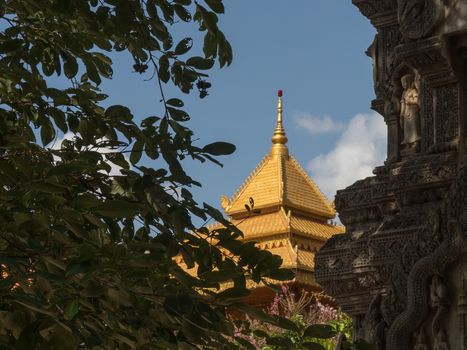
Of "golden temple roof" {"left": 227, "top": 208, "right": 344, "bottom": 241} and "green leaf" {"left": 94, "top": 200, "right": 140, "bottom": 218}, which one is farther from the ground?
"golden temple roof" {"left": 227, "top": 208, "right": 344, "bottom": 241}

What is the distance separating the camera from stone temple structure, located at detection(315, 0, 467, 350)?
22.1 ft

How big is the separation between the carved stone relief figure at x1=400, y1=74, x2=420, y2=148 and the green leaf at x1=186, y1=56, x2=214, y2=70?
3.06m

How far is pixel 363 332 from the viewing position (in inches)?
303

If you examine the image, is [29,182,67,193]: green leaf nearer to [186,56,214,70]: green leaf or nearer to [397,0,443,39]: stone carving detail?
[186,56,214,70]: green leaf

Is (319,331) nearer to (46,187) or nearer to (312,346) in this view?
(312,346)

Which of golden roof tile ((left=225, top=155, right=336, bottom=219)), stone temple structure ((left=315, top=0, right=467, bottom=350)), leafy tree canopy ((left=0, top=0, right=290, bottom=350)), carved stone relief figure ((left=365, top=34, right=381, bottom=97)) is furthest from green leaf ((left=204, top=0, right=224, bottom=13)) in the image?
golden roof tile ((left=225, top=155, right=336, bottom=219))

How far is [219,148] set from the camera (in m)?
4.48

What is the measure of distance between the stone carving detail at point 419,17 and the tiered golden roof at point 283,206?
23.5 meters

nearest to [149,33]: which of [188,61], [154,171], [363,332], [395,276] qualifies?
[188,61]

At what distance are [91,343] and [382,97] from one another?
16.5 feet

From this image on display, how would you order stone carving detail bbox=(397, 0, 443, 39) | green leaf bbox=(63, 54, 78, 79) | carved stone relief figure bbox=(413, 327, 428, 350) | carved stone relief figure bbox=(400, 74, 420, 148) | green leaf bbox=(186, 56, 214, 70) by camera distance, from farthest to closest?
carved stone relief figure bbox=(400, 74, 420, 148), stone carving detail bbox=(397, 0, 443, 39), carved stone relief figure bbox=(413, 327, 428, 350), green leaf bbox=(63, 54, 78, 79), green leaf bbox=(186, 56, 214, 70)

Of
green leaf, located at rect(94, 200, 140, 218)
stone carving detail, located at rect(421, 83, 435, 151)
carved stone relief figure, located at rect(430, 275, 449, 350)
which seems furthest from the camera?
stone carving detail, located at rect(421, 83, 435, 151)

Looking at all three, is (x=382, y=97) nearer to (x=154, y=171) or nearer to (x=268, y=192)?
(x=154, y=171)

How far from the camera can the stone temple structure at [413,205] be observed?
672cm
